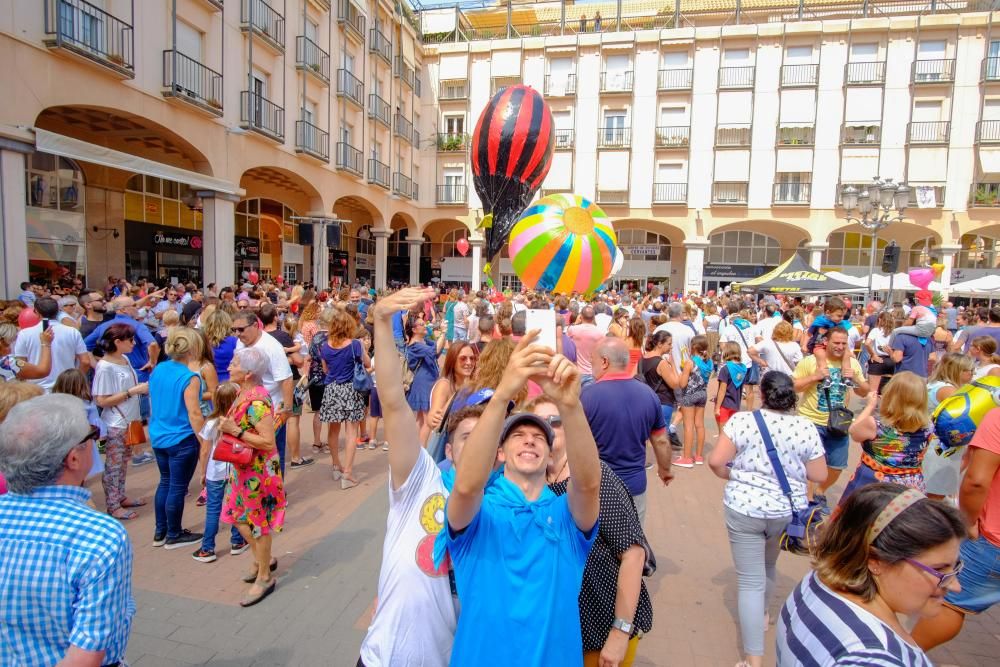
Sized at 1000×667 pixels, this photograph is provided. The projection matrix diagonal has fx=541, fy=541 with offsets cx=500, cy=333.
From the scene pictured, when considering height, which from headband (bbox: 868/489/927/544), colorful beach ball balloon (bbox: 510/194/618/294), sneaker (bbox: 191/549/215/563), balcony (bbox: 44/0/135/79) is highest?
balcony (bbox: 44/0/135/79)

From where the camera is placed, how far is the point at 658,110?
26469mm

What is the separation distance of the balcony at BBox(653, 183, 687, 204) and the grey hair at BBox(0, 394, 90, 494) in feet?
89.1

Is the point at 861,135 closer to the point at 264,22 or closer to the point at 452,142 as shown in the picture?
the point at 452,142

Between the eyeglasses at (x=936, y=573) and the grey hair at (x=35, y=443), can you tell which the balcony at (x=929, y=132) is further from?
the grey hair at (x=35, y=443)

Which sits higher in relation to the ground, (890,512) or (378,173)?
(378,173)

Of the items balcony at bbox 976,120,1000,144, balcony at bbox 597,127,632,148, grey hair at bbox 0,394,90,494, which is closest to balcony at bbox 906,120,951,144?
balcony at bbox 976,120,1000,144

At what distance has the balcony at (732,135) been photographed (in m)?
25.6

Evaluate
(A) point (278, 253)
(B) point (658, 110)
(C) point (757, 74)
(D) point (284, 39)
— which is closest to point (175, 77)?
(D) point (284, 39)

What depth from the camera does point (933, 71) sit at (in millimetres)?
23875

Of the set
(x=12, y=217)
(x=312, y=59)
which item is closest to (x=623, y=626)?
(x=12, y=217)

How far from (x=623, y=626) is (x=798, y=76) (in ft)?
96.5

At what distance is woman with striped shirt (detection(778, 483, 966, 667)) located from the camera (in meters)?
1.48

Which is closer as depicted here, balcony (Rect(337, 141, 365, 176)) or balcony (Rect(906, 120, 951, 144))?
balcony (Rect(337, 141, 365, 176))

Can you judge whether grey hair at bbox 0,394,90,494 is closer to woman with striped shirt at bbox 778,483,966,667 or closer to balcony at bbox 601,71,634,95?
woman with striped shirt at bbox 778,483,966,667
